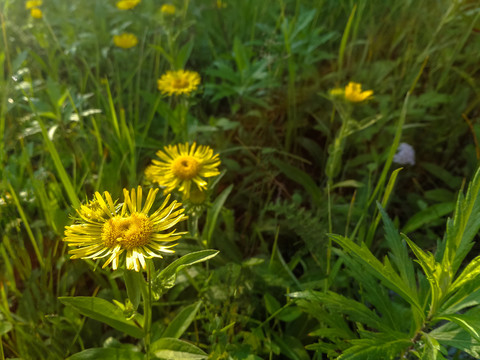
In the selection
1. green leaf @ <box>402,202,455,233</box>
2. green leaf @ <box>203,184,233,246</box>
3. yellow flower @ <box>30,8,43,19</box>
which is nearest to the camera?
green leaf @ <box>203,184,233,246</box>

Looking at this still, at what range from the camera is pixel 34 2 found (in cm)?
234

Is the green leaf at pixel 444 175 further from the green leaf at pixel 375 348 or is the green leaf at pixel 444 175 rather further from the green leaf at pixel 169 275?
the green leaf at pixel 169 275

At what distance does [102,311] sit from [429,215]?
1.07 metres

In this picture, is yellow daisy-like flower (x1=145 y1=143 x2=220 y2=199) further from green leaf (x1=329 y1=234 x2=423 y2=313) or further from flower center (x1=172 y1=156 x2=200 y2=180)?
green leaf (x1=329 y1=234 x2=423 y2=313)

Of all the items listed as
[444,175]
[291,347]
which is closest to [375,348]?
[291,347]

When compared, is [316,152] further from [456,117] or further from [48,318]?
[48,318]

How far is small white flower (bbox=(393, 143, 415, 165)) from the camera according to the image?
156 centimetres

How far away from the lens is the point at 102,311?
0.89 meters

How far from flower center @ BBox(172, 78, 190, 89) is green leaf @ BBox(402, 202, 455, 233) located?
3.26 ft

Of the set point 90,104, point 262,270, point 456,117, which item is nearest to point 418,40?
point 456,117

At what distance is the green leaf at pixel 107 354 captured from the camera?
919mm

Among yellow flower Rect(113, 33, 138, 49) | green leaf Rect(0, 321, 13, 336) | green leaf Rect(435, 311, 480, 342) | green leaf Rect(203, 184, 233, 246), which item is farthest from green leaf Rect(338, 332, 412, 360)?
yellow flower Rect(113, 33, 138, 49)

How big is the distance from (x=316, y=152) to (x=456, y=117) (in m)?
0.62

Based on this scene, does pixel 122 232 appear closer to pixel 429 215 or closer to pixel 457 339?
pixel 457 339
